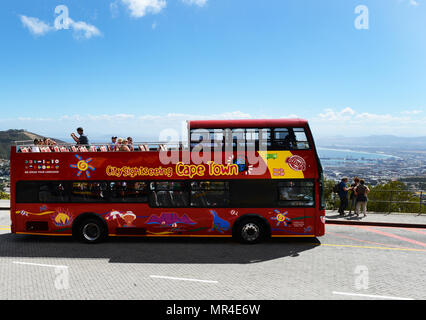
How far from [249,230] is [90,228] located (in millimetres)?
5446

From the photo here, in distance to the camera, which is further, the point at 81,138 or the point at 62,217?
the point at 81,138

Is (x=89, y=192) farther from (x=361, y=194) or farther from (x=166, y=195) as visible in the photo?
(x=361, y=194)

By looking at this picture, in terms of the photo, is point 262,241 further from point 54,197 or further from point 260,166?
point 54,197

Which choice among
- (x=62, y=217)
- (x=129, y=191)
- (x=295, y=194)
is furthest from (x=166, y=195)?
(x=295, y=194)

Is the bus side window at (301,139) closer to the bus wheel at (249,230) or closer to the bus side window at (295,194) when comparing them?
the bus side window at (295,194)

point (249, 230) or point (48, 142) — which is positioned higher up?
point (48, 142)

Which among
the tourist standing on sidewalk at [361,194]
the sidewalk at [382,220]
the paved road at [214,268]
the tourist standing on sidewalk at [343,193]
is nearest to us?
the paved road at [214,268]

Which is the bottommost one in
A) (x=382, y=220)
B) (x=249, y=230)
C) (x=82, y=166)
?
(x=382, y=220)

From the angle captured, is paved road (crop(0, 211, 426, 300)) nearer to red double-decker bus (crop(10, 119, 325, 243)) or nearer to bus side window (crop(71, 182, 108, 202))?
red double-decker bus (crop(10, 119, 325, 243))

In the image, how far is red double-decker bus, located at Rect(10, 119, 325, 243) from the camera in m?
10.6

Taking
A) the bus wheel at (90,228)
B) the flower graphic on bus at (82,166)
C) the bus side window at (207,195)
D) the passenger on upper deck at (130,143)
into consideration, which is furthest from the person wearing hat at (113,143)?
the bus side window at (207,195)

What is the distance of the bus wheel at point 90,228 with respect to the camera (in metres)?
11.2

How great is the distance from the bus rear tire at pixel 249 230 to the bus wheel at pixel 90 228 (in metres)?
4.56

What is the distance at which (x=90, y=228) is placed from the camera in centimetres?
1125
